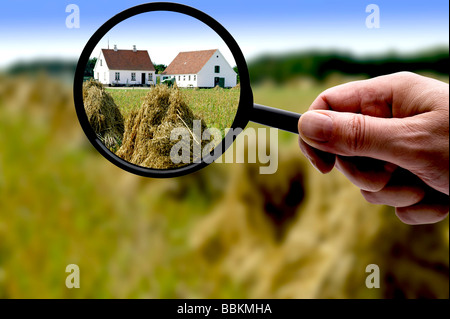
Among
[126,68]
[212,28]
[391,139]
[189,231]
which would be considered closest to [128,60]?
[126,68]

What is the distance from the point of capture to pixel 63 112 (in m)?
2.51

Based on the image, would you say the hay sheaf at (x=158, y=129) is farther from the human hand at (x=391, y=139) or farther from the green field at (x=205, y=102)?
the human hand at (x=391, y=139)

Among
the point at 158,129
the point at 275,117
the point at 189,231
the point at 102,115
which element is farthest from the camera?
the point at 189,231

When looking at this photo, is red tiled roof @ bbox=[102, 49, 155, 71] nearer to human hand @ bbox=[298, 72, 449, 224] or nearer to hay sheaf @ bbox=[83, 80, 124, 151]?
hay sheaf @ bbox=[83, 80, 124, 151]

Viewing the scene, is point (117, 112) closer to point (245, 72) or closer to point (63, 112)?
point (245, 72)

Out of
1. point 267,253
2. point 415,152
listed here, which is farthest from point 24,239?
point 415,152

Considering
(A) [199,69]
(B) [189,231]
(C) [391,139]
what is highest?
(A) [199,69]

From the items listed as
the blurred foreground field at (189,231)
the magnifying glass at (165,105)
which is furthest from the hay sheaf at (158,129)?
the blurred foreground field at (189,231)

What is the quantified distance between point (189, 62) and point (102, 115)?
0.25 m

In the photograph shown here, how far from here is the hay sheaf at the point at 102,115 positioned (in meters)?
0.75

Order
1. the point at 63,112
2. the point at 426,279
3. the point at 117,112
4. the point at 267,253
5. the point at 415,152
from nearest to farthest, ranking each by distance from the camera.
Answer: the point at 415,152 < the point at 117,112 < the point at 426,279 < the point at 267,253 < the point at 63,112

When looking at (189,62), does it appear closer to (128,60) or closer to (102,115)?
(128,60)

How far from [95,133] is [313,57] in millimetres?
2352

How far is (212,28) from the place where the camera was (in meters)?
0.72
